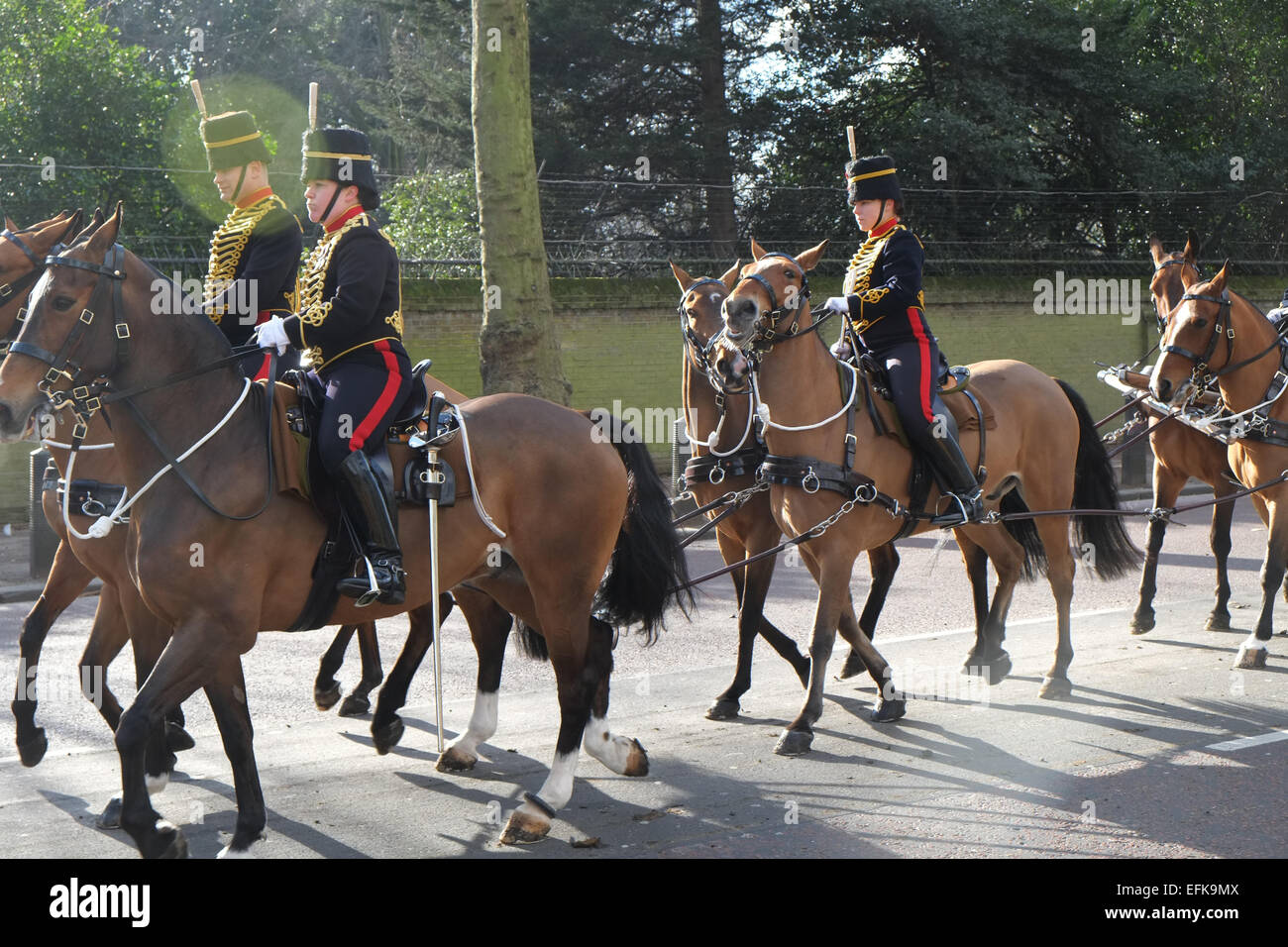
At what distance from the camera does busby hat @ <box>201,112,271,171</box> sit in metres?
6.32

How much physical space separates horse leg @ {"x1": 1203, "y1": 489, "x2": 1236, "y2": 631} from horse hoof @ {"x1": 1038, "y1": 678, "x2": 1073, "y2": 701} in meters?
2.27

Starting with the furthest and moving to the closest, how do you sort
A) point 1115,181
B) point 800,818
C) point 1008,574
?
point 1115,181, point 1008,574, point 800,818

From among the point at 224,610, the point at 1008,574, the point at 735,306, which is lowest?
the point at 1008,574

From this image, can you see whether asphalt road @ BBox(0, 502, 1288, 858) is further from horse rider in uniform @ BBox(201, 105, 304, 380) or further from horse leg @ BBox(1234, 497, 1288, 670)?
horse rider in uniform @ BBox(201, 105, 304, 380)

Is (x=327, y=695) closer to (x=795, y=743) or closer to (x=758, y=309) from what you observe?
(x=795, y=743)

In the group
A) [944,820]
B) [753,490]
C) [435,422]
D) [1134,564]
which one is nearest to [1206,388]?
[1134,564]

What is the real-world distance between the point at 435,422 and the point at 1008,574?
157 inches

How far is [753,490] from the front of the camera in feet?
22.7

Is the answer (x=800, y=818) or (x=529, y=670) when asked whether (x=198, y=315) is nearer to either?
(x=800, y=818)

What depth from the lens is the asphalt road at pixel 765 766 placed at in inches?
199

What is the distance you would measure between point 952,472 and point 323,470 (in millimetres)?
3517

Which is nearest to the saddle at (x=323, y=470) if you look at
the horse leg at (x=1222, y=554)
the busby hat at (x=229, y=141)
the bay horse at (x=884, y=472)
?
the busby hat at (x=229, y=141)

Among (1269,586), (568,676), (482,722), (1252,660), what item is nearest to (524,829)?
(568,676)

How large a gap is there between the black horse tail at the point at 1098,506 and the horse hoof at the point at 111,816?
5.94 metres
